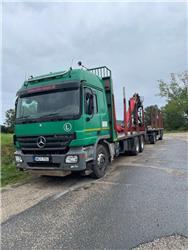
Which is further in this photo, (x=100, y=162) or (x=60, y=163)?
(x=100, y=162)

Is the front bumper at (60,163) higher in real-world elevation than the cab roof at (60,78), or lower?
lower

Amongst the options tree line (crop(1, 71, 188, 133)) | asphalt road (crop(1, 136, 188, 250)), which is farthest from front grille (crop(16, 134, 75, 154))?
tree line (crop(1, 71, 188, 133))

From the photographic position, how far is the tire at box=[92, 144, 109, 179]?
19.9ft

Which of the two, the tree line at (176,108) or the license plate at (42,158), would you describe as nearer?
the license plate at (42,158)

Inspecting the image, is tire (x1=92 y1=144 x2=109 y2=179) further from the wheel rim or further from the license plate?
the license plate

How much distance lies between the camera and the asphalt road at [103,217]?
3090 millimetres

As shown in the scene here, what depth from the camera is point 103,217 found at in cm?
376

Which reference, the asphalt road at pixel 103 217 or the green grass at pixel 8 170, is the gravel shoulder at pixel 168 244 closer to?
the asphalt road at pixel 103 217

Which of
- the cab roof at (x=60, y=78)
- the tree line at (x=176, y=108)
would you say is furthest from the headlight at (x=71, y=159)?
the tree line at (x=176, y=108)

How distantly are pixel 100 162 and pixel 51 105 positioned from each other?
83.8 inches

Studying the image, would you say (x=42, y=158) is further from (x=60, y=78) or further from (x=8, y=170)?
Answer: (x=8, y=170)

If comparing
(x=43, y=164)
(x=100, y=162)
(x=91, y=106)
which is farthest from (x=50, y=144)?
(x=100, y=162)

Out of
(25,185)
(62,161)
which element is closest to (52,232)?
(62,161)

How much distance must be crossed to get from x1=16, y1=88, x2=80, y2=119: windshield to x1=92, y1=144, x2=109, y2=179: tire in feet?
4.97
